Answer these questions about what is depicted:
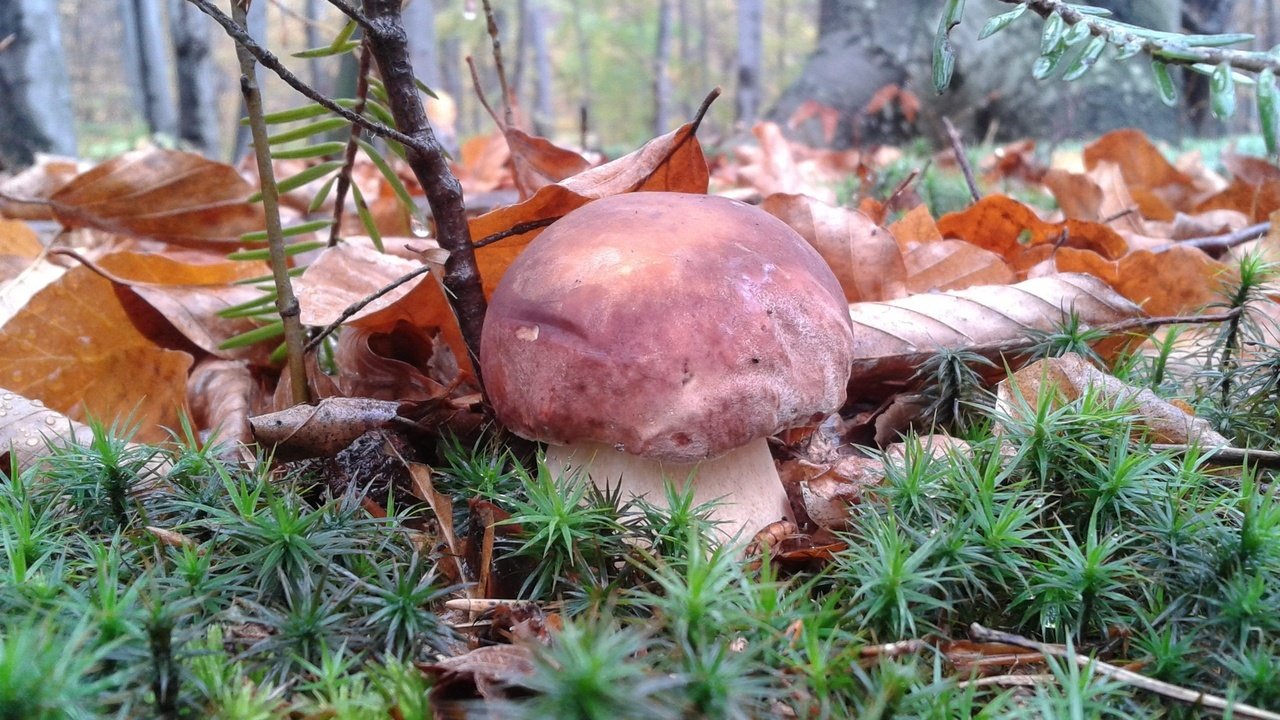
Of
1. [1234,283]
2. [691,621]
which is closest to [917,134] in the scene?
[1234,283]

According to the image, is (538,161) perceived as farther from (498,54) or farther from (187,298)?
(187,298)

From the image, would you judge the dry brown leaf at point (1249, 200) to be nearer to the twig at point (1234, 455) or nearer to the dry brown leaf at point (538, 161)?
the twig at point (1234, 455)

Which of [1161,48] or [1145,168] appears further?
[1145,168]

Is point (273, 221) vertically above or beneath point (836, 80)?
above

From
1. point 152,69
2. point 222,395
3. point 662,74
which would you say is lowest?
point 662,74

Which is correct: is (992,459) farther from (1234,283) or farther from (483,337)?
(1234,283)

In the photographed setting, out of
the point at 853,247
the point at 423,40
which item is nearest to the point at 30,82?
the point at 423,40

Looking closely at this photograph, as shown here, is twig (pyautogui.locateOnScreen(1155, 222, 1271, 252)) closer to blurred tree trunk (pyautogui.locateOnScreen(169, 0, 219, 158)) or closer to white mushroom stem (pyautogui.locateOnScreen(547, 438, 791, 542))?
white mushroom stem (pyautogui.locateOnScreen(547, 438, 791, 542))
